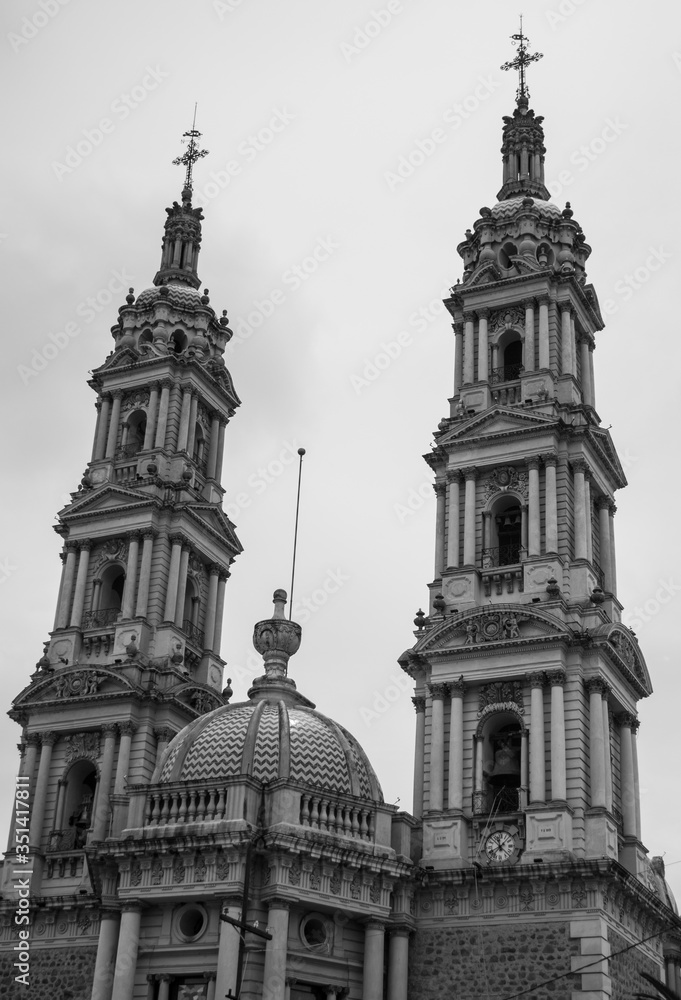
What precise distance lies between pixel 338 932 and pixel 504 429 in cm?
1577

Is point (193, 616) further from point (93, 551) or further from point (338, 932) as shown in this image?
point (338, 932)

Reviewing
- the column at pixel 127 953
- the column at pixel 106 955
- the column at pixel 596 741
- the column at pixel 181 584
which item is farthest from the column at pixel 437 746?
the column at pixel 181 584

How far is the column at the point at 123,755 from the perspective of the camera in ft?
140

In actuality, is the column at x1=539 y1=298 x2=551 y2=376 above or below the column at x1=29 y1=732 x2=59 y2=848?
above

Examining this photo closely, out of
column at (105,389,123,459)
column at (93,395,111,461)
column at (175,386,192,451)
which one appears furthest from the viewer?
column at (93,395,111,461)

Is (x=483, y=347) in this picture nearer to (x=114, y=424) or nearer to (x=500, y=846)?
(x=114, y=424)

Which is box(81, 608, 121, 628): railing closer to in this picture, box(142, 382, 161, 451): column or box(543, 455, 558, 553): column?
box(142, 382, 161, 451): column

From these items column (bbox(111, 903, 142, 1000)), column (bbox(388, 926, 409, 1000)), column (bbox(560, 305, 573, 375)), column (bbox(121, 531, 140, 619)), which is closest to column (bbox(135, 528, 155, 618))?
column (bbox(121, 531, 140, 619))

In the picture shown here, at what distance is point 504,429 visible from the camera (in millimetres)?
42625

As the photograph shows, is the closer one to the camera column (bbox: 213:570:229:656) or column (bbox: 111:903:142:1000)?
column (bbox: 111:903:142:1000)

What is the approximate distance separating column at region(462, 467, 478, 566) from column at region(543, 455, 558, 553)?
2155mm

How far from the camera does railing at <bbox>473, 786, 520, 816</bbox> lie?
38.0m

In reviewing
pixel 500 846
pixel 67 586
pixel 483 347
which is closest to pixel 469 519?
pixel 483 347

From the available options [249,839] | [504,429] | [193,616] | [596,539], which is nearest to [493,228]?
[504,429]
